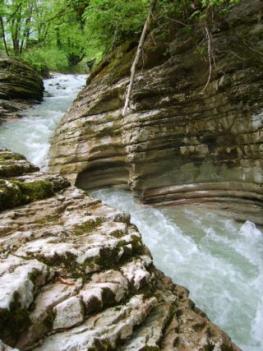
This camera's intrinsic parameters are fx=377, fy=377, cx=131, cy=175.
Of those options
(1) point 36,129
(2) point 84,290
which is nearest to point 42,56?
(1) point 36,129

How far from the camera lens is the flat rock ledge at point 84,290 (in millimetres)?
2803

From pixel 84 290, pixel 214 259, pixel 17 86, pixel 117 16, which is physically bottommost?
pixel 214 259

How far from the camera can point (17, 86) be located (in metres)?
16.2

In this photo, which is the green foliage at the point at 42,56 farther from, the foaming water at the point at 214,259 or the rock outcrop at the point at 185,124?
the foaming water at the point at 214,259

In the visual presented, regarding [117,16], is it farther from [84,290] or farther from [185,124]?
[84,290]

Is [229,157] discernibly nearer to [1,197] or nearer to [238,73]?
[238,73]

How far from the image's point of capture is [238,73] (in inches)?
279

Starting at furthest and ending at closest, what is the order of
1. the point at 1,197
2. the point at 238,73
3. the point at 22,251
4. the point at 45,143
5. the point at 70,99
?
the point at 70,99
the point at 45,143
the point at 238,73
the point at 1,197
the point at 22,251

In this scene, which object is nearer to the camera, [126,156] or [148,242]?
[148,242]

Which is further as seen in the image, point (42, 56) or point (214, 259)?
point (42, 56)

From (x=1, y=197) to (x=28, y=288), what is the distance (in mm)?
1826

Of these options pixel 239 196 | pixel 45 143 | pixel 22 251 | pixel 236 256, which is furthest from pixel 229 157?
pixel 45 143

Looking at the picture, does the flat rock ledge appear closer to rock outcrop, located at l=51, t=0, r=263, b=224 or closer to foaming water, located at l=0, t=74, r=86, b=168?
rock outcrop, located at l=51, t=0, r=263, b=224

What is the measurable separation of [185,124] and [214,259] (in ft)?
9.64
